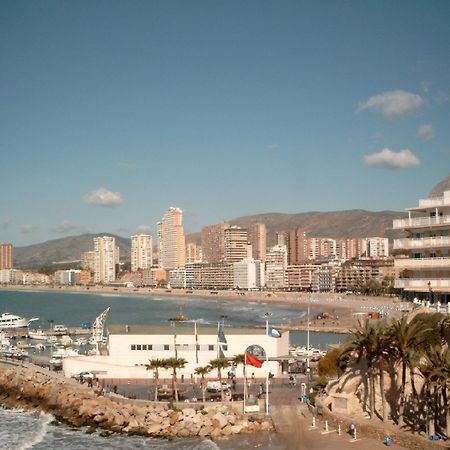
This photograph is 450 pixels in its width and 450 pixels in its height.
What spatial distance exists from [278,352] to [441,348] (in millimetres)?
20409

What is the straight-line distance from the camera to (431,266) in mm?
28422

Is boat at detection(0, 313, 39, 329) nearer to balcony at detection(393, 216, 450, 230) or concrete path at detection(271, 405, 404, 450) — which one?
concrete path at detection(271, 405, 404, 450)

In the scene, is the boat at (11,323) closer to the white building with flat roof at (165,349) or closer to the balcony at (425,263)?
the white building with flat roof at (165,349)

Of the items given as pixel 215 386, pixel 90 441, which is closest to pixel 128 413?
pixel 90 441

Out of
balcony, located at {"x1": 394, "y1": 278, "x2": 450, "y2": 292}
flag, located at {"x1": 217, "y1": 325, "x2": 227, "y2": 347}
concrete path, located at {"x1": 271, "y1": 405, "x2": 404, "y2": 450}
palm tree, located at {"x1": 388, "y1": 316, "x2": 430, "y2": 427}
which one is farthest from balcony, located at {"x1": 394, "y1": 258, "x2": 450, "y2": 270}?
flag, located at {"x1": 217, "y1": 325, "x2": 227, "y2": 347}

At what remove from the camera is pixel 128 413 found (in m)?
36.7

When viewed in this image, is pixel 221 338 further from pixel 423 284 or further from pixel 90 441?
pixel 423 284

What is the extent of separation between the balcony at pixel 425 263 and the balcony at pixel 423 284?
61cm

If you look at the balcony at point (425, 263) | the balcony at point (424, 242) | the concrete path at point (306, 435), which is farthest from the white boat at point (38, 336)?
the balcony at point (425, 263)

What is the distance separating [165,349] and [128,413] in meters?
10.0

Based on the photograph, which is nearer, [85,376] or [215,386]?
[215,386]

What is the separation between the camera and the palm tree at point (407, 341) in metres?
27.4

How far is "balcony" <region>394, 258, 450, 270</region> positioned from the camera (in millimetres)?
27953

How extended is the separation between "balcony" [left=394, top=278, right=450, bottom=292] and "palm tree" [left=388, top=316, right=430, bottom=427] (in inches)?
63.0
